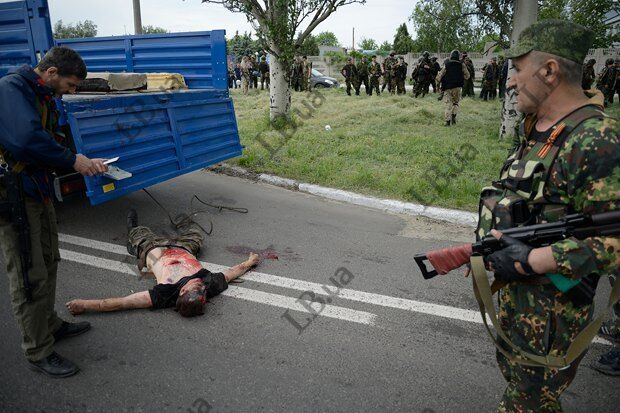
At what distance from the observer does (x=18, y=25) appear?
4.27m

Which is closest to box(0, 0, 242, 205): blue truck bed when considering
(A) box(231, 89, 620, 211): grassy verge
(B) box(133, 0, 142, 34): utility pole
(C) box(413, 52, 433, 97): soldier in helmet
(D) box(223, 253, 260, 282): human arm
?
(D) box(223, 253, 260, 282): human arm

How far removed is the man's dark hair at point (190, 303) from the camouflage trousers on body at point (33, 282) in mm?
779

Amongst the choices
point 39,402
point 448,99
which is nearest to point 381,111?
point 448,99

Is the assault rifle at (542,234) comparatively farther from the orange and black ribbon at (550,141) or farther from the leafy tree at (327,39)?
the leafy tree at (327,39)

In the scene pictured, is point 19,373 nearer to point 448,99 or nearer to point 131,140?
point 131,140

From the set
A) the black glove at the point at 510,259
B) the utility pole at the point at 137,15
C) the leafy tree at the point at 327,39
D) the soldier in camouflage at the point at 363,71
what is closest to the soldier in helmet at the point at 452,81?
the soldier in camouflage at the point at 363,71

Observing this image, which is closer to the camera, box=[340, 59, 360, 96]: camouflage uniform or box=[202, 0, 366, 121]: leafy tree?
box=[202, 0, 366, 121]: leafy tree

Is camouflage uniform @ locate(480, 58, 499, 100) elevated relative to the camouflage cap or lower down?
lower down

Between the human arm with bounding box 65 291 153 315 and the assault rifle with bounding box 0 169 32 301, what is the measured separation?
2.22ft

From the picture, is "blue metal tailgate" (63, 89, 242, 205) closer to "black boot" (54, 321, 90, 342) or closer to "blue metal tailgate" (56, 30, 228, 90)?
"blue metal tailgate" (56, 30, 228, 90)

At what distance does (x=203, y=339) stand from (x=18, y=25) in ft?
11.9

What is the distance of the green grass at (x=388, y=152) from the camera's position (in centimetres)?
622

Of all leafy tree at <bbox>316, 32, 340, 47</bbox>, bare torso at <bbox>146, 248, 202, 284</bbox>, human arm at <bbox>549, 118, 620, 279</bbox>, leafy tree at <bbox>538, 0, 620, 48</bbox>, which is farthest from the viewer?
leafy tree at <bbox>316, 32, 340, 47</bbox>

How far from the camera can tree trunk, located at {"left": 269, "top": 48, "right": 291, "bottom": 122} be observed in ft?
31.3
